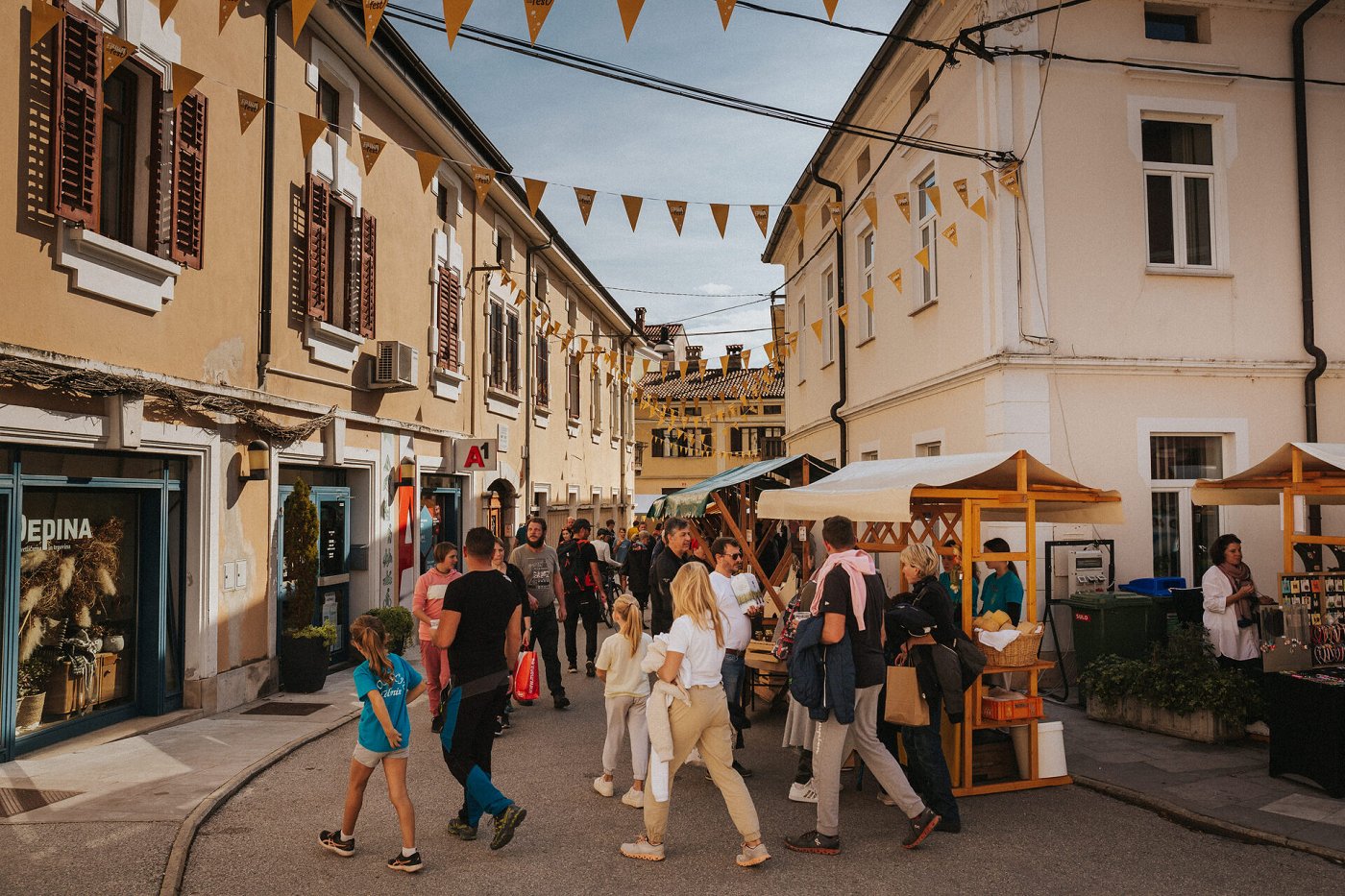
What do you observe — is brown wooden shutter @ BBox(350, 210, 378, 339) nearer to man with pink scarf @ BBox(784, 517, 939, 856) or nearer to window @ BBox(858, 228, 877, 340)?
window @ BBox(858, 228, 877, 340)

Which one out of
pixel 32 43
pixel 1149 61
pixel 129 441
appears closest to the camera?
pixel 32 43

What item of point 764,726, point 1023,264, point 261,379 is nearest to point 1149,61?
point 1023,264

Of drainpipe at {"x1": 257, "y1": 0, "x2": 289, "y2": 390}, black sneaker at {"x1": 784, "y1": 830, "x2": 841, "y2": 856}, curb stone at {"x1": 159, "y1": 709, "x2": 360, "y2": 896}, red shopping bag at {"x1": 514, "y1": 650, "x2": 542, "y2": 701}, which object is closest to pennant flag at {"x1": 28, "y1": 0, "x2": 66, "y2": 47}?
drainpipe at {"x1": 257, "y1": 0, "x2": 289, "y2": 390}

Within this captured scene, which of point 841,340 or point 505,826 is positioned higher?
point 841,340

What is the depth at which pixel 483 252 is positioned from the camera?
18062 millimetres

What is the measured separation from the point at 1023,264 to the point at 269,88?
331 inches

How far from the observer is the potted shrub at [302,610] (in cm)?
1045

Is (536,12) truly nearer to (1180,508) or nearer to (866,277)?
(1180,508)

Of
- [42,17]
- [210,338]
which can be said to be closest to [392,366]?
[210,338]

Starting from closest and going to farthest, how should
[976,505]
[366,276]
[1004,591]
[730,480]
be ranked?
[976,505], [1004,591], [366,276], [730,480]

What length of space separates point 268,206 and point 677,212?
14.5 ft

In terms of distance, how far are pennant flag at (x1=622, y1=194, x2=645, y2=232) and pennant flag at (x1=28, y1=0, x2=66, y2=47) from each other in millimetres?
4749

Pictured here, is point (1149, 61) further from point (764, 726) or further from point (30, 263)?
point (30, 263)

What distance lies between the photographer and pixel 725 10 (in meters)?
6.88
